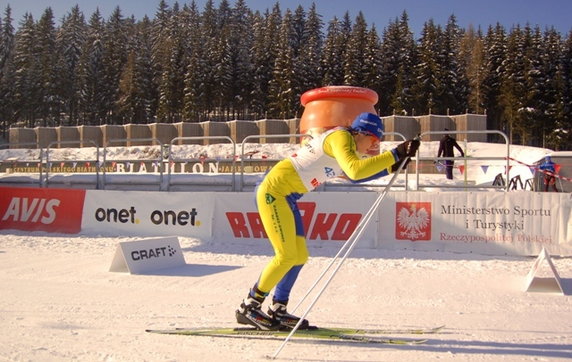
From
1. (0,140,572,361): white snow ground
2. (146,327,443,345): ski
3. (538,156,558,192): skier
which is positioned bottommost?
(0,140,572,361): white snow ground

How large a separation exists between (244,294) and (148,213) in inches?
225

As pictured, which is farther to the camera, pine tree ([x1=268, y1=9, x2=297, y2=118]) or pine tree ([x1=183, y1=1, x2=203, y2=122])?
pine tree ([x1=183, y1=1, x2=203, y2=122])

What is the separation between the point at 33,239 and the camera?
37.6 feet

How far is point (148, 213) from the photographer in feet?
37.7

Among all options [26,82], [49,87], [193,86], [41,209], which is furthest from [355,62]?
[41,209]

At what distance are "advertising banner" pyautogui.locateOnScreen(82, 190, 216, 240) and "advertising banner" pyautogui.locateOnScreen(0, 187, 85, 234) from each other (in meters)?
0.33

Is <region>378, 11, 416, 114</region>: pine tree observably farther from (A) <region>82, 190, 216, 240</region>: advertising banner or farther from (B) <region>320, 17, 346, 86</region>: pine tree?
(A) <region>82, 190, 216, 240</region>: advertising banner

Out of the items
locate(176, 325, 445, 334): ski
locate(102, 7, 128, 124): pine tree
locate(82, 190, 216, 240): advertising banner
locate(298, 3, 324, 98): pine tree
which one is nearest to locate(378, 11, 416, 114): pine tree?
locate(298, 3, 324, 98): pine tree

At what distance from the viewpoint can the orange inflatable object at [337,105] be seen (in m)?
12.3

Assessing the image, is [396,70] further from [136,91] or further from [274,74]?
[136,91]

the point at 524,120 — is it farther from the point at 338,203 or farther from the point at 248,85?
the point at 338,203

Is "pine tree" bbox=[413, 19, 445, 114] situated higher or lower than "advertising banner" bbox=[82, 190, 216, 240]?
higher

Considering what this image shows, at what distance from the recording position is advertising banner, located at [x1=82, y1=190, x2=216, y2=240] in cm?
1094

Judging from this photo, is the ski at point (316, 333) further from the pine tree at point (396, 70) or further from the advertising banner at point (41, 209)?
the pine tree at point (396, 70)
